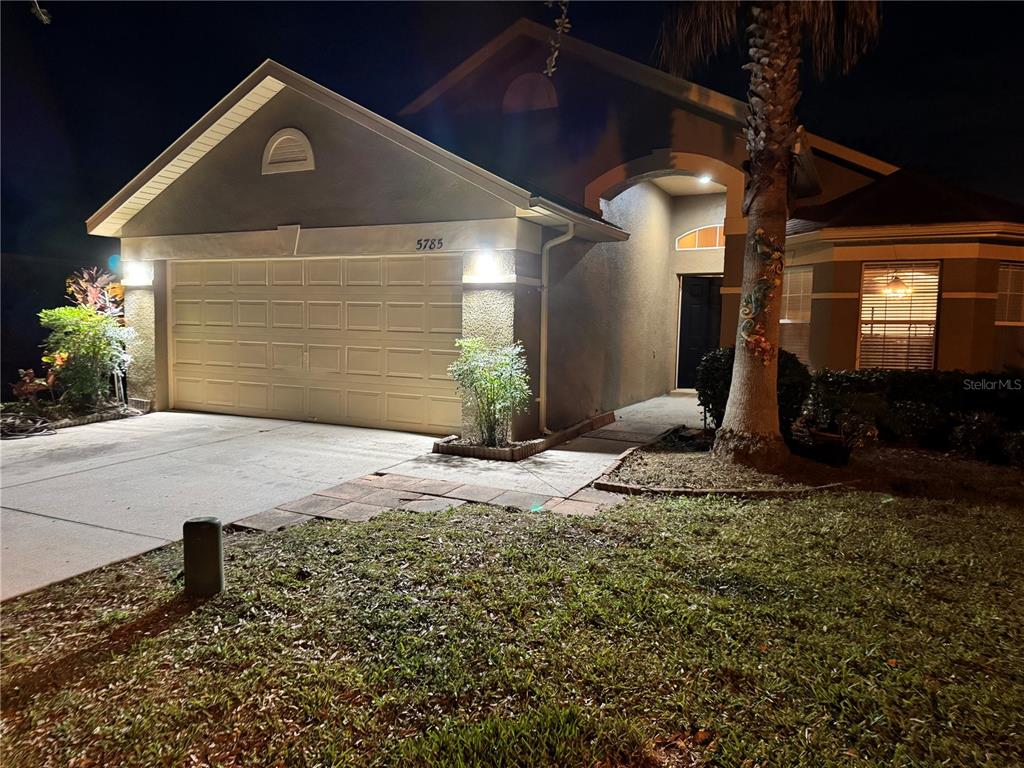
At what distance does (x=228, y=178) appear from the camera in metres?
10.6

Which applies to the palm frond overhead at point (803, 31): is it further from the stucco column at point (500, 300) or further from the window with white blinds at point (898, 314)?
the window with white blinds at point (898, 314)

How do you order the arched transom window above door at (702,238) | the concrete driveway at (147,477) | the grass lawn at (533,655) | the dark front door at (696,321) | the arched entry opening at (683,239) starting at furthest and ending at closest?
1. the dark front door at (696,321)
2. the arched transom window above door at (702,238)
3. the arched entry opening at (683,239)
4. the concrete driveway at (147,477)
5. the grass lawn at (533,655)

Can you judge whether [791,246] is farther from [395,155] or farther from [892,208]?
[395,155]

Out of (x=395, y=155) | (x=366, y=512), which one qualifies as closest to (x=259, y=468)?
(x=366, y=512)

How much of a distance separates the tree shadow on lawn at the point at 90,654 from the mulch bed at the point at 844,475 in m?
4.36

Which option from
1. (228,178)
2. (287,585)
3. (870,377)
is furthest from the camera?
(228,178)

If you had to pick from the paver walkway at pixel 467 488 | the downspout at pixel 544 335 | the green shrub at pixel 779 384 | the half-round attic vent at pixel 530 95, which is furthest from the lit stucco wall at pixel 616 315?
the half-round attic vent at pixel 530 95

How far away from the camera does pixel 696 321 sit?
15.2 metres

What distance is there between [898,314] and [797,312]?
1.72 meters

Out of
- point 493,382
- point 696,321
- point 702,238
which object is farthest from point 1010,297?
point 493,382

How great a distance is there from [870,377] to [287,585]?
8672mm

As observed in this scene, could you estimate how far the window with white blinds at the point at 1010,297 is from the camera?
11266 millimetres

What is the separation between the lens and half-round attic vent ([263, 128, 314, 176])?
9.88 meters

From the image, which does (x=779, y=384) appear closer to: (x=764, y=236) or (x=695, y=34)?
(x=764, y=236)
